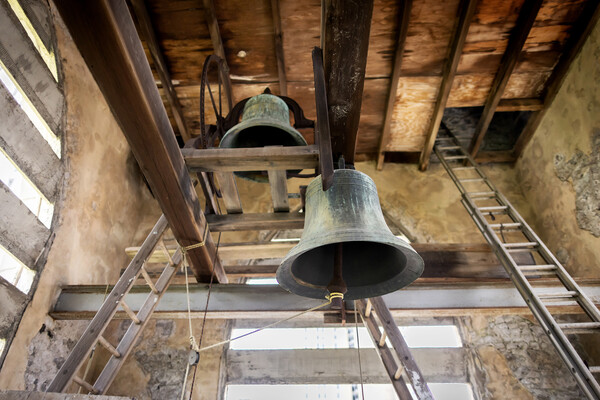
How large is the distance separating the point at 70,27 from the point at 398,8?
3756mm

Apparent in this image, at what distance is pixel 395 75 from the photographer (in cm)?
468

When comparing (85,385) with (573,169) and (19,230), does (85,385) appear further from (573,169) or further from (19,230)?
(573,169)

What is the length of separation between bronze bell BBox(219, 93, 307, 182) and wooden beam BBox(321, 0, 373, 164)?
318mm

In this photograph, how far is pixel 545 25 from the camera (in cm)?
435

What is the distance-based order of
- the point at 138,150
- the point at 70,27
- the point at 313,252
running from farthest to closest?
the point at 313,252
the point at 138,150
the point at 70,27

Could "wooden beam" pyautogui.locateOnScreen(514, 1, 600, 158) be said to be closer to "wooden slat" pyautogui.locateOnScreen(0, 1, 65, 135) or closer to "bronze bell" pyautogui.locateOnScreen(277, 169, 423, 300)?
"bronze bell" pyautogui.locateOnScreen(277, 169, 423, 300)

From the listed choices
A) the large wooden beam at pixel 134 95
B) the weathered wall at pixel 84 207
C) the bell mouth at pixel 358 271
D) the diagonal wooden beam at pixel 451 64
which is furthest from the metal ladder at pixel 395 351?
the diagonal wooden beam at pixel 451 64

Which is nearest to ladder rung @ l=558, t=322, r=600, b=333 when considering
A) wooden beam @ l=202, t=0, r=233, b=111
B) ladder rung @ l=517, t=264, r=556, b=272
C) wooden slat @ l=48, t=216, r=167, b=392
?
ladder rung @ l=517, t=264, r=556, b=272

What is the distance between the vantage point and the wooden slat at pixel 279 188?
238 cm

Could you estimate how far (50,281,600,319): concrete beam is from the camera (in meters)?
3.05

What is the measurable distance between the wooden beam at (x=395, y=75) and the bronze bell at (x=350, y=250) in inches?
117

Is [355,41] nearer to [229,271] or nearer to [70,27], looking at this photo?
[70,27]

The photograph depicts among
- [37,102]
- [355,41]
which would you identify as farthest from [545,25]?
[37,102]

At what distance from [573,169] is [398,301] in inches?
117
